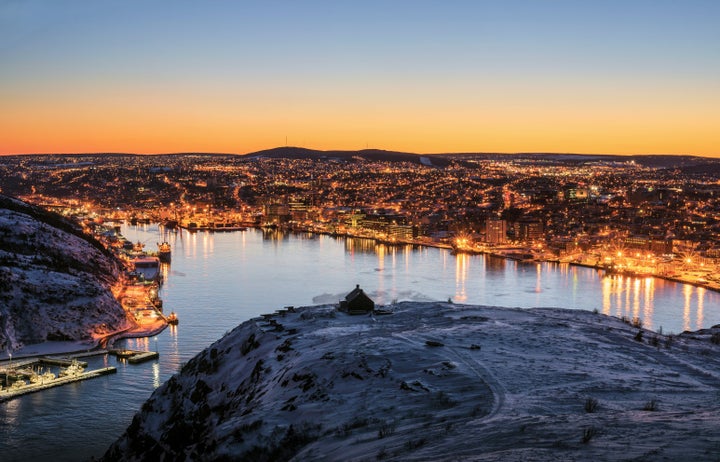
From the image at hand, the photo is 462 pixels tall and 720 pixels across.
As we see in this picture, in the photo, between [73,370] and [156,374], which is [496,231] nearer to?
[156,374]

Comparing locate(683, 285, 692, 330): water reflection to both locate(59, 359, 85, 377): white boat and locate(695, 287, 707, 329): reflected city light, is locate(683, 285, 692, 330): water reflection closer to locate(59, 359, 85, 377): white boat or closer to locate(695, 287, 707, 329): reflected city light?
locate(695, 287, 707, 329): reflected city light

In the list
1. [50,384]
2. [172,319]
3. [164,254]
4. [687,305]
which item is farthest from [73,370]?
[164,254]

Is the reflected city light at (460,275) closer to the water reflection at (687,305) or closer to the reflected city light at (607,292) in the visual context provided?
the reflected city light at (607,292)

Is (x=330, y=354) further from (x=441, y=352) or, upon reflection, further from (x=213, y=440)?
(x=213, y=440)

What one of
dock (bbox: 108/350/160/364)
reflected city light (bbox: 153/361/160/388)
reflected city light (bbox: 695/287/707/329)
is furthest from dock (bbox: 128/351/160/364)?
reflected city light (bbox: 695/287/707/329)

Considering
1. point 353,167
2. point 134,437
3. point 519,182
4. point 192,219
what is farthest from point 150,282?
point 353,167

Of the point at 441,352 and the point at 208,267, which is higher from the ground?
the point at 441,352
